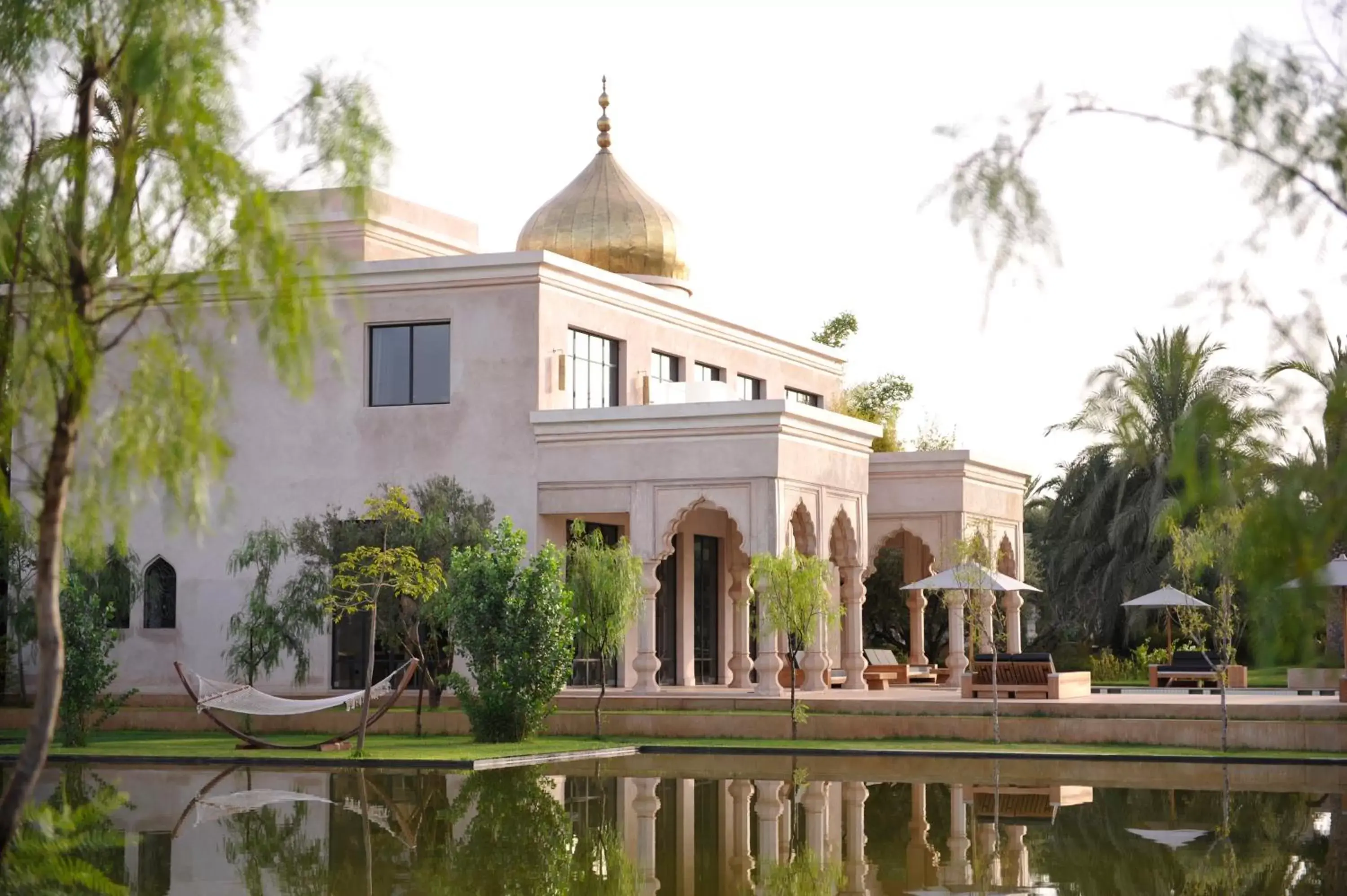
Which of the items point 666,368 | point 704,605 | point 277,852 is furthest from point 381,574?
point 704,605

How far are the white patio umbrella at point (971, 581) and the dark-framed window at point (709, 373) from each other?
5.68 metres

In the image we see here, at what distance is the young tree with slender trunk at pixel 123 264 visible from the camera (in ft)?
27.4

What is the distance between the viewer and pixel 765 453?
28469 mm

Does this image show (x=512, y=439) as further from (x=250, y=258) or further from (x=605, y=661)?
(x=250, y=258)

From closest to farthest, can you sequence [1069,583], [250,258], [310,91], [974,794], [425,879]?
[250,258], [310,91], [425,879], [974,794], [1069,583]

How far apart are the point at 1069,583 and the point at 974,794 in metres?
23.8

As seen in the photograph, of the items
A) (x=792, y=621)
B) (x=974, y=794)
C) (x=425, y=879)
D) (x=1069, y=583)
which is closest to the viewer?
(x=425, y=879)

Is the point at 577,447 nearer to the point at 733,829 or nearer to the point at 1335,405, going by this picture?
the point at 733,829

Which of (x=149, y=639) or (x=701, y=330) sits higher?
(x=701, y=330)

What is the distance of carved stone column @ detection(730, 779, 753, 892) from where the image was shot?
12945mm

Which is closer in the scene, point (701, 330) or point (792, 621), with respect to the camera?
point (792, 621)

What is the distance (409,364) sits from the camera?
31.2 meters

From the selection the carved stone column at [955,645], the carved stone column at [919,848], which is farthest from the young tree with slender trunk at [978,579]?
the carved stone column at [919,848]

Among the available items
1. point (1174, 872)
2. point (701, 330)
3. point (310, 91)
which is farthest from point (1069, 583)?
point (310, 91)
